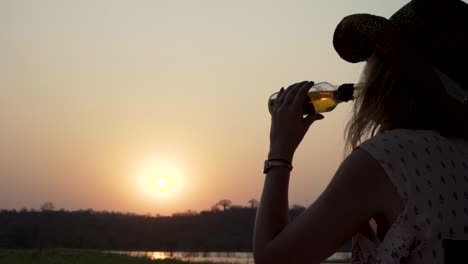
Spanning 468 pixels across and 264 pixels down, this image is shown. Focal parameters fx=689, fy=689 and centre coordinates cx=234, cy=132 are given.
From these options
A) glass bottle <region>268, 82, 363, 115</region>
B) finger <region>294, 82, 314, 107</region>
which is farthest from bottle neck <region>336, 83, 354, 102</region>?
finger <region>294, 82, 314, 107</region>

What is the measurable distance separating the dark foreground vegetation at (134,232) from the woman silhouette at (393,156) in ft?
386

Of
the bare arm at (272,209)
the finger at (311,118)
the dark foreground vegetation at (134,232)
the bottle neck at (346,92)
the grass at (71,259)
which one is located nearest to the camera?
the bare arm at (272,209)

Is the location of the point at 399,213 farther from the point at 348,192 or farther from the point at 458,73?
the point at 458,73

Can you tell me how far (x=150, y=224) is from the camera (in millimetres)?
141500

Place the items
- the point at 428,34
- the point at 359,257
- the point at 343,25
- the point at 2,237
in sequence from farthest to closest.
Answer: the point at 2,237 → the point at 343,25 → the point at 428,34 → the point at 359,257

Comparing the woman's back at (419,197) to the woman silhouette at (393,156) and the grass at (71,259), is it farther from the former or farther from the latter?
the grass at (71,259)

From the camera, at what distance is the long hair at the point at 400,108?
191 centimetres

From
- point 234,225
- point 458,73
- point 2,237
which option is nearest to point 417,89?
point 458,73

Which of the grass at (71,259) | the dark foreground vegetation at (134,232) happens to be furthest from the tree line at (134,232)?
the grass at (71,259)

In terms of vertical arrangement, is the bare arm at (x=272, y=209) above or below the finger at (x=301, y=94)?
below

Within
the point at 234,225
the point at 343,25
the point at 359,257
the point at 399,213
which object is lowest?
the point at 234,225

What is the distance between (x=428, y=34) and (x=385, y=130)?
31 cm

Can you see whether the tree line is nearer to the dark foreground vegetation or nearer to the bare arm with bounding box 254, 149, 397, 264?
the dark foreground vegetation

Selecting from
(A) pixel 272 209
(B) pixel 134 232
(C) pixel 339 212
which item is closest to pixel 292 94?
(A) pixel 272 209
